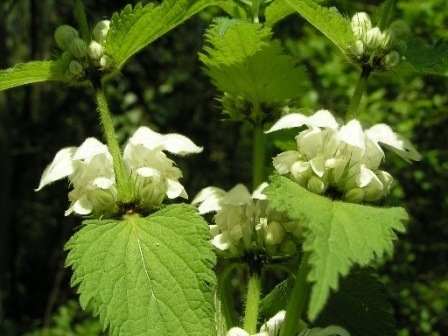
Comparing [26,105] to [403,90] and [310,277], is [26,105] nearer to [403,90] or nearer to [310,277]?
[403,90]

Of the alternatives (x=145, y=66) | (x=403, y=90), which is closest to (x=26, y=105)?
(x=145, y=66)

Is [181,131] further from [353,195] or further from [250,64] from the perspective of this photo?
[353,195]

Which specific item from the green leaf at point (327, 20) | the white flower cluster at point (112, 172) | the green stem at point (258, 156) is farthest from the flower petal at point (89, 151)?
the green leaf at point (327, 20)

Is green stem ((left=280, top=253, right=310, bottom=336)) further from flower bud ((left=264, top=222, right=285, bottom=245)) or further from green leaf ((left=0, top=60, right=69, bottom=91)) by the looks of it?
green leaf ((left=0, top=60, right=69, bottom=91))

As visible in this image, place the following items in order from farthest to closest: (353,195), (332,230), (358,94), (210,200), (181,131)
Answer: (181,131) < (210,200) < (358,94) < (353,195) < (332,230)

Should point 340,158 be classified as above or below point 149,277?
above

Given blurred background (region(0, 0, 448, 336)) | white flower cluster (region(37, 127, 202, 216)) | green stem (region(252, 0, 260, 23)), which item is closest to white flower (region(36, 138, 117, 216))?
white flower cluster (region(37, 127, 202, 216))

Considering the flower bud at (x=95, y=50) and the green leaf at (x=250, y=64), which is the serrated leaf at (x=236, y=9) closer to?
the green leaf at (x=250, y=64)

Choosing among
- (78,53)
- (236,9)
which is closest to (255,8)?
(236,9)

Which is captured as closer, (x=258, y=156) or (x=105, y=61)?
(x=105, y=61)
